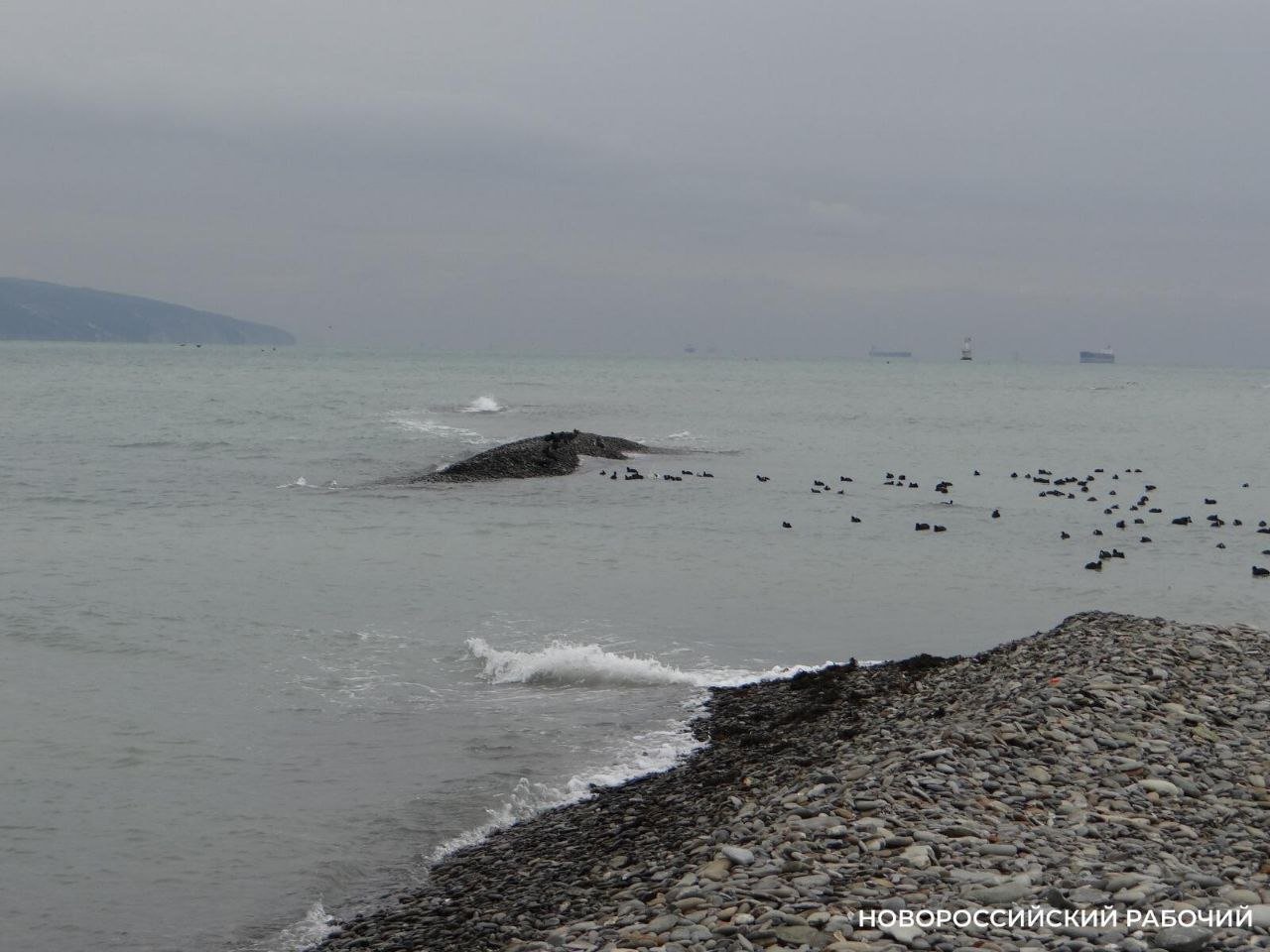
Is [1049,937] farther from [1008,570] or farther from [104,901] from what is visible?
[1008,570]

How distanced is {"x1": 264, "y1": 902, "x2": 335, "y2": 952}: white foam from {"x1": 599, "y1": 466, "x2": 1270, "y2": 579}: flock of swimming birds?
19977 millimetres

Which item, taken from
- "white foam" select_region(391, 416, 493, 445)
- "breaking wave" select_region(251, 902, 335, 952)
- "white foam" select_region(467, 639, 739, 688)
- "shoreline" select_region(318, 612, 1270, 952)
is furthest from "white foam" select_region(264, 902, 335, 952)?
"white foam" select_region(391, 416, 493, 445)

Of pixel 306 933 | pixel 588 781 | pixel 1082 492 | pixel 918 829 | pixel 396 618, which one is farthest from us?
pixel 1082 492

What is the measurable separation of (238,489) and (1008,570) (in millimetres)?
22454

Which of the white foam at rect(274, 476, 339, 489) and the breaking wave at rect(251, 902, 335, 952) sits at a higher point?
the white foam at rect(274, 476, 339, 489)

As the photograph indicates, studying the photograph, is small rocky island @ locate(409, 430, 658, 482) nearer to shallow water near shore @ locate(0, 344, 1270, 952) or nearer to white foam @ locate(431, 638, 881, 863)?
shallow water near shore @ locate(0, 344, 1270, 952)

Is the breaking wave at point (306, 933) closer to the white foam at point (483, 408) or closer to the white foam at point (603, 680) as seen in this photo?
the white foam at point (603, 680)

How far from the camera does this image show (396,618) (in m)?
19.4

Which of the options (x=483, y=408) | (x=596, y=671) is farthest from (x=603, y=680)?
(x=483, y=408)

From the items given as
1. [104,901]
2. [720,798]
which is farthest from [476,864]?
[104,901]

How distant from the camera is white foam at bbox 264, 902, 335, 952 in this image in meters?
8.91

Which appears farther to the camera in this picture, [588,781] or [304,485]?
[304,485]

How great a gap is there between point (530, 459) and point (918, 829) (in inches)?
1281

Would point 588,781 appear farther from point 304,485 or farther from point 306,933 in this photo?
point 304,485
